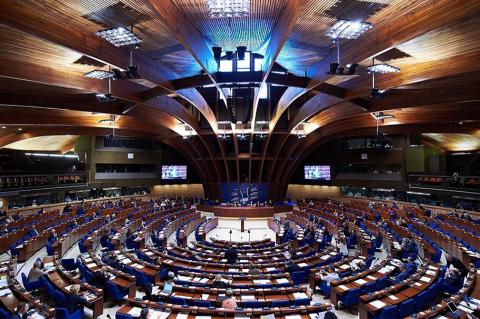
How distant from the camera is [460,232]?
620 inches

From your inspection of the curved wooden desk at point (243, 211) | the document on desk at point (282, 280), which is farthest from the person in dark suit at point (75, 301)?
the curved wooden desk at point (243, 211)

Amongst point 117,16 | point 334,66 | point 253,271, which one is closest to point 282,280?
point 253,271

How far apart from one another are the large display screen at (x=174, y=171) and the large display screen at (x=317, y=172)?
15.9 meters

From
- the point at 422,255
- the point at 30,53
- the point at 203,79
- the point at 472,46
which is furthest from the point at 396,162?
the point at 30,53

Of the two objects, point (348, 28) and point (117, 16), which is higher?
point (117, 16)

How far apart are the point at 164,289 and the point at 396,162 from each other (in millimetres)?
27554

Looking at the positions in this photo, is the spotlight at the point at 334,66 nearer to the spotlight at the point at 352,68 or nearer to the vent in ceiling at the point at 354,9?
the spotlight at the point at 352,68

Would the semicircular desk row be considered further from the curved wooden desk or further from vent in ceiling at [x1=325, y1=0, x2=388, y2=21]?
the curved wooden desk

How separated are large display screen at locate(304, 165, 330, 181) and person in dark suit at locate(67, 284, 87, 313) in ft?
99.3

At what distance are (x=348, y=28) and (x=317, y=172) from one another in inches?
1166

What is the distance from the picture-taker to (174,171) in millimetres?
36594

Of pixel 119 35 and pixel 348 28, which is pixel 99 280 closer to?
pixel 119 35

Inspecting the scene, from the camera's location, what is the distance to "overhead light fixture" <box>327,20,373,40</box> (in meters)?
6.43

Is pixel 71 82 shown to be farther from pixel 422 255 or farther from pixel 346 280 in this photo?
pixel 422 255
